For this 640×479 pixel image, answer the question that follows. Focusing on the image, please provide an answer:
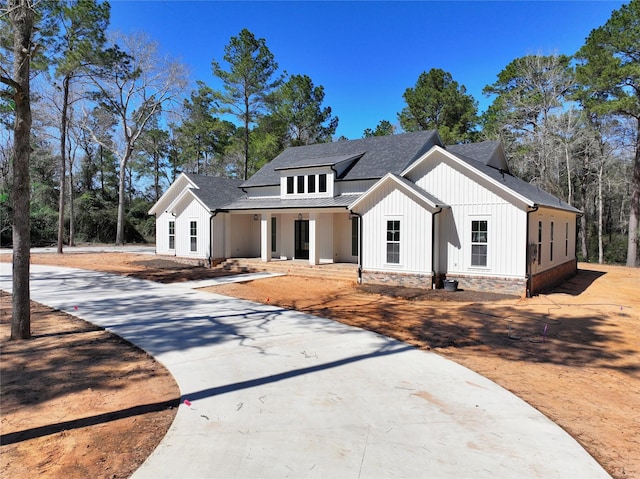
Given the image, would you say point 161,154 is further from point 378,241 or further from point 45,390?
point 45,390

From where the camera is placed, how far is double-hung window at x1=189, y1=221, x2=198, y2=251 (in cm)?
2012

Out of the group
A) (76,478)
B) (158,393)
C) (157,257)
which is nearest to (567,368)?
(158,393)

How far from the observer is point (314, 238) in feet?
55.2

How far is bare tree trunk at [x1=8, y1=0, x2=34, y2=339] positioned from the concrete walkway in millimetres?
1654

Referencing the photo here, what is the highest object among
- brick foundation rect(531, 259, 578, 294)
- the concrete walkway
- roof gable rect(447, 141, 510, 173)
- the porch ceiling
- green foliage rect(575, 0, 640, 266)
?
green foliage rect(575, 0, 640, 266)

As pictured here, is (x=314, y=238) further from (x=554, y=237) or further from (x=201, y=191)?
(x=554, y=237)

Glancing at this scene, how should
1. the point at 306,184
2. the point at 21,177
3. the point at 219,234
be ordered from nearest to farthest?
the point at 21,177, the point at 306,184, the point at 219,234

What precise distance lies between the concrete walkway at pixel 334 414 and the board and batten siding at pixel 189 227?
39.7ft

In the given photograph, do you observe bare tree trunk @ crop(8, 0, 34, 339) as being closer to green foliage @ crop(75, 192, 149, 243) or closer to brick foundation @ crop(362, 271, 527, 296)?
brick foundation @ crop(362, 271, 527, 296)

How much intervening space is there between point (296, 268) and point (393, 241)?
486cm

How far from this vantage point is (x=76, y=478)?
3.05 m

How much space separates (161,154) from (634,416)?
47.1 m

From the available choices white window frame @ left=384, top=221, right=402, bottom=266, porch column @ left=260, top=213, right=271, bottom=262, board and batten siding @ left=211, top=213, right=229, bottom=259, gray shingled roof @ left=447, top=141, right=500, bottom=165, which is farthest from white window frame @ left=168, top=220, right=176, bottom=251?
gray shingled roof @ left=447, top=141, right=500, bottom=165

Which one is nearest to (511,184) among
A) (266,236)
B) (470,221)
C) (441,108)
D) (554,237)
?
(470,221)
